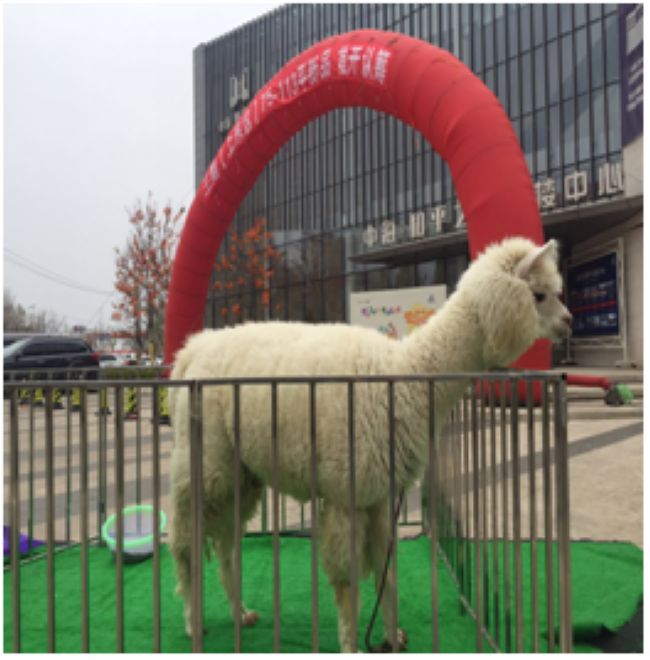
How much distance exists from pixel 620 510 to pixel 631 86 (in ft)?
56.5

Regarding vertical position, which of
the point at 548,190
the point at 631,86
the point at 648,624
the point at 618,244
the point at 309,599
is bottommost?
the point at 309,599

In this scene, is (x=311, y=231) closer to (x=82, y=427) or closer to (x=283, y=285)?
(x=283, y=285)

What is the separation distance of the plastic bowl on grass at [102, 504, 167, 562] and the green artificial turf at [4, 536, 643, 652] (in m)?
0.08

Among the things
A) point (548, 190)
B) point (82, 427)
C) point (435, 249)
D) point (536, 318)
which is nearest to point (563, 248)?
point (548, 190)

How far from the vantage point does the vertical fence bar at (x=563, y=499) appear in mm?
1780

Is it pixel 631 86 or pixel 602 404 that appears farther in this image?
pixel 631 86

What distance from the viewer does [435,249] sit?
850 inches

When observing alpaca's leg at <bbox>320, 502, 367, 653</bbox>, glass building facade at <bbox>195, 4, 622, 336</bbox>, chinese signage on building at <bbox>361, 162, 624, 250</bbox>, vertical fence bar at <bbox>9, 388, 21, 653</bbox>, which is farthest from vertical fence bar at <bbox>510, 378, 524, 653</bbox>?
glass building facade at <bbox>195, 4, 622, 336</bbox>

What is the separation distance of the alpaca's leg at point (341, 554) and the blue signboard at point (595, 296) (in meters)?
18.3

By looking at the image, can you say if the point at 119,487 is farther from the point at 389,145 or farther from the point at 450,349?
the point at 389,145

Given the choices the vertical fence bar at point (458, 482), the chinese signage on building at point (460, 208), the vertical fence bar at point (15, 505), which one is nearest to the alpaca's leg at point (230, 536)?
the vertical fence bar at point (15, 505)

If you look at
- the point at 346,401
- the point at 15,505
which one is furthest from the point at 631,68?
the point at 15,505

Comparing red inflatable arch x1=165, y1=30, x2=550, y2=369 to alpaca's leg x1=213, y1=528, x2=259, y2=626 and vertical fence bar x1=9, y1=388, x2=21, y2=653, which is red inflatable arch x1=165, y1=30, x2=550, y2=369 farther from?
vertical fence bar x1=9, y1=388, x2=21, y2=653

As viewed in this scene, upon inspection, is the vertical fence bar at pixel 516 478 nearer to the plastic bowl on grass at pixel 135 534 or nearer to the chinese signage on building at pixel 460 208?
the plastic bowl on grass at pixel 135 534
